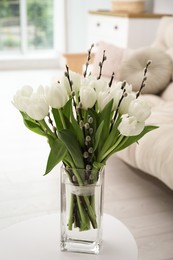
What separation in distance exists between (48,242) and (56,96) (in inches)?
18.1

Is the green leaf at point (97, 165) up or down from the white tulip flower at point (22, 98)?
down

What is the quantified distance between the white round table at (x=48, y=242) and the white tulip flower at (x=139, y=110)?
39cm

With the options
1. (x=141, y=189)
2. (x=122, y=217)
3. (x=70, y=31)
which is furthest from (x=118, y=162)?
(x=70, y=31)

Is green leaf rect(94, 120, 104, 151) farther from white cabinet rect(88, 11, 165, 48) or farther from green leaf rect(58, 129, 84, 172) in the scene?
white cabinet rect(88, 11, 165, 48)

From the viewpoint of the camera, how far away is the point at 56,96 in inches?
45.3

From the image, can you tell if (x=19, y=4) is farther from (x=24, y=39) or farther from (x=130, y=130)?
(x=130, y=130)

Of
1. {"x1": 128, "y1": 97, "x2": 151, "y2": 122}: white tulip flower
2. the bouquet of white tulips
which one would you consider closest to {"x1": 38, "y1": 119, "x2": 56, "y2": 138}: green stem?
the bouquet of white tulips

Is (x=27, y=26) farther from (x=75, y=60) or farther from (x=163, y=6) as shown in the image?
(x=75, y=60)

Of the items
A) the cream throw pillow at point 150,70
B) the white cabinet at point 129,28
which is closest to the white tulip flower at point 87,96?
the cream throw pillow at point 150,70

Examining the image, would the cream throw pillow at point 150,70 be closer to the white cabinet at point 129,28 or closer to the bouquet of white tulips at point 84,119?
the white cabinet at point 129,28

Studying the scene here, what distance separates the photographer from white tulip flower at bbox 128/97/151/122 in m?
1.17

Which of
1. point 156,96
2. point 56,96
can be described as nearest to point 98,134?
point 56,96

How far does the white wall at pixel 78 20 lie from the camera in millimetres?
5781

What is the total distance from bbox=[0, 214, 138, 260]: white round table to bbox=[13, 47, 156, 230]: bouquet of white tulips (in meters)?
0.11
